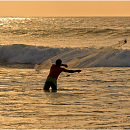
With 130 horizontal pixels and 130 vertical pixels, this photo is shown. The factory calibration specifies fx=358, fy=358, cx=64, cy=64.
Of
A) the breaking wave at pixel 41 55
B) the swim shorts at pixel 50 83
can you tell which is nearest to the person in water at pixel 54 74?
the swim shorts at pixel 50 83

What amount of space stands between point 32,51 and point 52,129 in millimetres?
18752

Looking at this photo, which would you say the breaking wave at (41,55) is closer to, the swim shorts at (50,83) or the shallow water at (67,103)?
the shallow water at (67,103)

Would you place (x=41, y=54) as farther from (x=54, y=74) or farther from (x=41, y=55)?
(x=54, y=74)

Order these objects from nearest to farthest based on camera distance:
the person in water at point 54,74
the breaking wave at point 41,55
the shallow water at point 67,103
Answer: the shallow water at point 67,103 < the person in water at point 54,74 < the breaking wave at point 41,55

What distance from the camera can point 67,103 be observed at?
9.52 meters

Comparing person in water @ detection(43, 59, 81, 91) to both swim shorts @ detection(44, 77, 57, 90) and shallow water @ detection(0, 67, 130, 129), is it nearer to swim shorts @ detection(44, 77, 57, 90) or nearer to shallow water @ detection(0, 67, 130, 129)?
swim shorts @ detection(44, 77, 57, 90)

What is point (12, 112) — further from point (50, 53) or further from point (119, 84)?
point (50, 53)

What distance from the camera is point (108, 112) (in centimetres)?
854

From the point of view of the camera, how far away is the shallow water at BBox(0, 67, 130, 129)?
7.60 m

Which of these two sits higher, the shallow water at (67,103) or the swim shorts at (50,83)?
the swim shorts at (50,83)

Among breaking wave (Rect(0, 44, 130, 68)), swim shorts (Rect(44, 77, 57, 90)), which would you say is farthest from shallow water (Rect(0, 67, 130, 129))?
breaking wave (Rect(0, 44, 130, 68))

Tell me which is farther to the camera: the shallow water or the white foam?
the white foam

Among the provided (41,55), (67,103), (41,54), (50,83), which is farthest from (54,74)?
(41,54)

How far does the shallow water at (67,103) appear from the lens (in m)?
7.60
